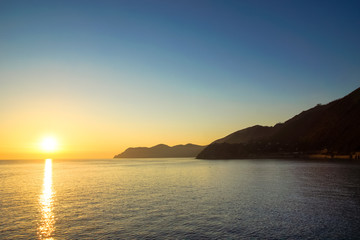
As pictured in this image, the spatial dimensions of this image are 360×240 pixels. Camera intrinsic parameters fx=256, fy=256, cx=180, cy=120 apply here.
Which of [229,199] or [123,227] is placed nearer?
[123,227]

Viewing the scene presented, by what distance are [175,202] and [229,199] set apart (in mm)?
11539

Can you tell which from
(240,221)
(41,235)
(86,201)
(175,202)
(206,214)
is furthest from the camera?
(86,201)

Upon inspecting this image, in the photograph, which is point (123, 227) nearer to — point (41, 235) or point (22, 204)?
point (41, 235)

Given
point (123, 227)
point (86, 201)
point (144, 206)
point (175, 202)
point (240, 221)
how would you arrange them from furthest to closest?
point (86, 201), point (175, 202), point (144, 206), point (240, 221), point (123, 227)

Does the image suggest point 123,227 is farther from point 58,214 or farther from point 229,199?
point 229,199

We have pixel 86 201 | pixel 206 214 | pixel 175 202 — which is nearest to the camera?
pixel 206 214

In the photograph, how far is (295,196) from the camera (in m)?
55.8

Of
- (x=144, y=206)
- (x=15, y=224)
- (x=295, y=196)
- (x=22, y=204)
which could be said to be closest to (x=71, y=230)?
(x=15, y=224)

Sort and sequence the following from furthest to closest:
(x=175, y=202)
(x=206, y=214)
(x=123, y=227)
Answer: (x=175, y=202), (x=206, y=214), (x=123, y=227)

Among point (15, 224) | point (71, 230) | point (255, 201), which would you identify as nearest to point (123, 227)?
point (71, 230)

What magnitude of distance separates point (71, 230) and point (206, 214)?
1953 cm

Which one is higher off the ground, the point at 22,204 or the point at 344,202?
the point at 22,204

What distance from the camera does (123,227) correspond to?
111 feet

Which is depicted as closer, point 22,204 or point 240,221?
point 240,221
